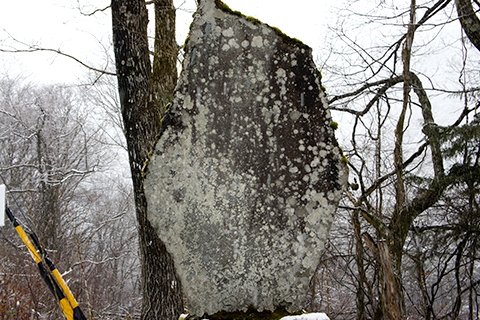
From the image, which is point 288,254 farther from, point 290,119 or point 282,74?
point 282,74

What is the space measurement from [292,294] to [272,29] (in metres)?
1.50

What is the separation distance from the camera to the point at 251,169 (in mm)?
1845

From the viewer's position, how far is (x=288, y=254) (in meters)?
1.83

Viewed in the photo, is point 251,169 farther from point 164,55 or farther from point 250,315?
point 164,55

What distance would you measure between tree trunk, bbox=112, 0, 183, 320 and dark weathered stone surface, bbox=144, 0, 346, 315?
6.34 ft

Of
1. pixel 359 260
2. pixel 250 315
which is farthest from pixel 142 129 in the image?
pixel 359 260

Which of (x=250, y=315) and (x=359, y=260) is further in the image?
(x=359, y=260)

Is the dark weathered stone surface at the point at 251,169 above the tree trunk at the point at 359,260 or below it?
above

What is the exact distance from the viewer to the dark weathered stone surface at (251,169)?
1804 millimetres

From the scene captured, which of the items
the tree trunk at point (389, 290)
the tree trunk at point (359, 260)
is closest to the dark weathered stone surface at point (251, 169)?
the tree trunk at point (389, 290)

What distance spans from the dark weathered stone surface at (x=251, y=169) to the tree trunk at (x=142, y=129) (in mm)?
1933

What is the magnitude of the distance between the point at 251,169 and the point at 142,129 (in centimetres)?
223

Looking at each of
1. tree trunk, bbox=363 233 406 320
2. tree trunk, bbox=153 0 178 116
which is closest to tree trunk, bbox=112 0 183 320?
tree trunk, bbox=153 0 178 116

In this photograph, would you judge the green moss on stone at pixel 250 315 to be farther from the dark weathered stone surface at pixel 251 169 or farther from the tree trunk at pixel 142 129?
the tree trunk at pixel 142 129
